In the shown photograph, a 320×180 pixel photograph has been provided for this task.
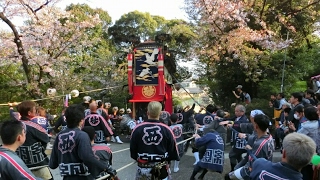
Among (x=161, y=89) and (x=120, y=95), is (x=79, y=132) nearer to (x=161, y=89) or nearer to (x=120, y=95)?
(x=161, y=89)

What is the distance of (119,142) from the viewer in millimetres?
12211

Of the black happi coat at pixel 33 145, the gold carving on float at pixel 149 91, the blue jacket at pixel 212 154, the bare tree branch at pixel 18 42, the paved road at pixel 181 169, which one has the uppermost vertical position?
the bare tree branch at pixel 18 42

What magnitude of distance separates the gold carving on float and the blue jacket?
7.19 metres

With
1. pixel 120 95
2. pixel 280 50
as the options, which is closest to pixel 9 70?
pixel 120 95

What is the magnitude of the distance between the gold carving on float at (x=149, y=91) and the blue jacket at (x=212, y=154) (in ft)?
23.6

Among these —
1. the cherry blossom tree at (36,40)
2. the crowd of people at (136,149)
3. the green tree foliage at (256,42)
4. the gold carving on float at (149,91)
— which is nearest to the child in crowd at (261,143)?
the crowd of people at (136,149)

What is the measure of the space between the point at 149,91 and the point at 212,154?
7.44m

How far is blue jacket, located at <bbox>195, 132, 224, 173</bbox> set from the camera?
5875 mm

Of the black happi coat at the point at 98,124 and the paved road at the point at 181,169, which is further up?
the black happi coat at the point at 98,124

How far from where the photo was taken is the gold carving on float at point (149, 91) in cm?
1305

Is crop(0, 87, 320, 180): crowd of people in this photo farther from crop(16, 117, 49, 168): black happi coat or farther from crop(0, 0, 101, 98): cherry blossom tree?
crop(0, 0, 101, 98): cherry blossom tree

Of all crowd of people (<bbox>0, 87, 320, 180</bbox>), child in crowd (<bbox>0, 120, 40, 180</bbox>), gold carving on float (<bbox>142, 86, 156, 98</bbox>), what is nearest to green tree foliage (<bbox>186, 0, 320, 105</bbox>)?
gold carving on float (<bbox>142, 86, 156, 98</bbox>)

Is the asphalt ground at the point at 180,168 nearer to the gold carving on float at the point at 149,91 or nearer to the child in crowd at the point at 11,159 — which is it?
the gold carving on float at the point at 149,91

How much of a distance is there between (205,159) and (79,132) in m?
3.13
